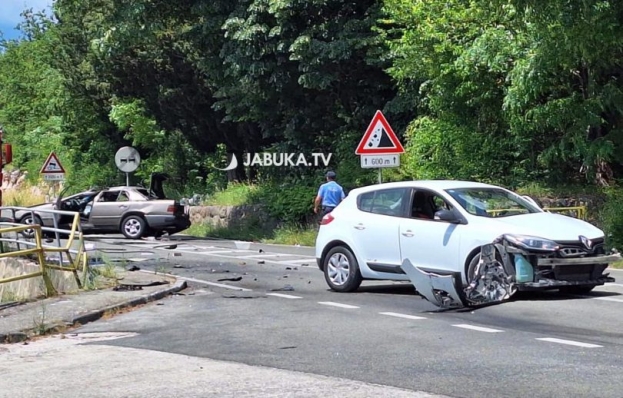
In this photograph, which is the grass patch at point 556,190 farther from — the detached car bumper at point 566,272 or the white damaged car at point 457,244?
the detached car bumper at point 566,272

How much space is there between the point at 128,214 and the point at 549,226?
59.7 feet

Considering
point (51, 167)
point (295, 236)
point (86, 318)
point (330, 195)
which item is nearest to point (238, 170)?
point (51, 167)

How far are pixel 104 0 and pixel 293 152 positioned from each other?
28.1 ft

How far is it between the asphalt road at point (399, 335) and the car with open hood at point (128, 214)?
12.4 m

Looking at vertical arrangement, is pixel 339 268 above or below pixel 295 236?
below

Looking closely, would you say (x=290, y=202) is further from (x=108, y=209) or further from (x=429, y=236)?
(x=429, y=236)

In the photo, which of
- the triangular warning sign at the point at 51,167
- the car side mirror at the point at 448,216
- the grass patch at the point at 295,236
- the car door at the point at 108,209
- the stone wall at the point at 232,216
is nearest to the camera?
the car side mirror at the point at 448,216

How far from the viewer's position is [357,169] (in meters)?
28.2

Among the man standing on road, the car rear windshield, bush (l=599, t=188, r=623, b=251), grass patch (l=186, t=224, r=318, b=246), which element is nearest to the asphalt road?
bush (l=599, t=188, r=623, b=251)

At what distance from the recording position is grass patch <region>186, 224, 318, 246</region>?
26.2 m

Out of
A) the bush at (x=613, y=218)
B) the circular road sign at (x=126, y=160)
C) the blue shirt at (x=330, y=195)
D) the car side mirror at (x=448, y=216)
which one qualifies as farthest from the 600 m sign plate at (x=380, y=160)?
the circular road sign at (x=126, y=160)

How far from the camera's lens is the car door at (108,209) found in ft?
94.7

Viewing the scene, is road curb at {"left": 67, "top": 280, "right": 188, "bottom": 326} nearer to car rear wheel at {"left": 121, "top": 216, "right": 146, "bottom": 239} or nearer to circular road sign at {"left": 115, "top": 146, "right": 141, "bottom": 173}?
car rear wheel at {"left": 121, "top": 216, "right": 146, "bottom": 239}

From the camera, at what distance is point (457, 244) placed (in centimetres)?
1264
